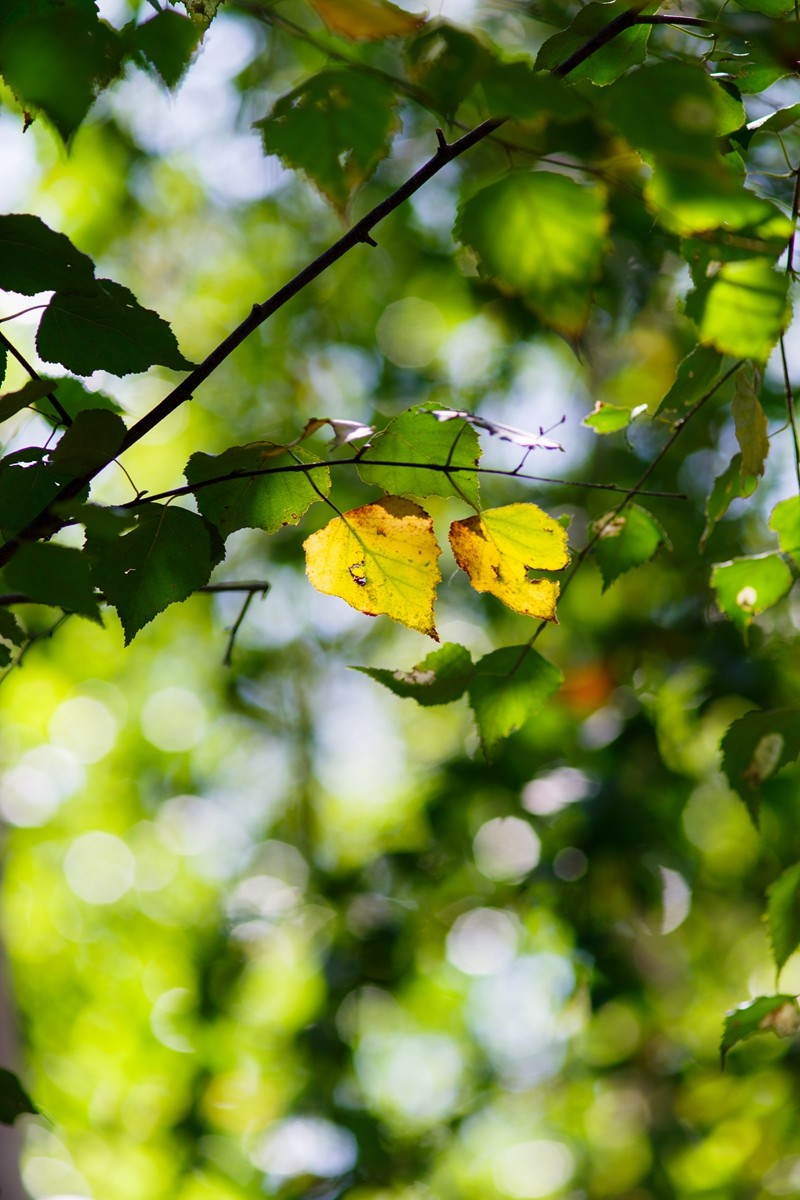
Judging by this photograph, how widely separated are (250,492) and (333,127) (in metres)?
0.17

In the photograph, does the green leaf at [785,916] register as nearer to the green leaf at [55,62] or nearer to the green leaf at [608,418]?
the green leaf at [608,418]

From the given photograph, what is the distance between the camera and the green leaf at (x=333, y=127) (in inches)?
13.0

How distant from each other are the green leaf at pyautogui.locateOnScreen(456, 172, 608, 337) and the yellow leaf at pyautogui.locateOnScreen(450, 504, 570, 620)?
5.0 inches

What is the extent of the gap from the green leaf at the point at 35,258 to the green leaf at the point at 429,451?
0.15 meters

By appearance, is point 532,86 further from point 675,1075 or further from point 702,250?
point 675,1075

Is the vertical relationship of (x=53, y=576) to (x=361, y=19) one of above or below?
below

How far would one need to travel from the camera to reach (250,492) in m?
0.45

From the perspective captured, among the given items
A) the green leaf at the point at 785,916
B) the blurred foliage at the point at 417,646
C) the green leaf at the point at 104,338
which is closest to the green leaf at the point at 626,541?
the blurred foliage at the point at 417,646

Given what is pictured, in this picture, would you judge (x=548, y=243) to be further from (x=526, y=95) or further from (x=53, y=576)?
(x=53, y=576)

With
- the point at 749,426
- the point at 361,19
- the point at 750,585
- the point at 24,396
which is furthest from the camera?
the point at 750,585

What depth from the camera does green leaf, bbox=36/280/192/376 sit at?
1.34ft

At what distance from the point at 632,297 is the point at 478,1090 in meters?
2.01

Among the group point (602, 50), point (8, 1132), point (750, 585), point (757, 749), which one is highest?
point (602, 50)

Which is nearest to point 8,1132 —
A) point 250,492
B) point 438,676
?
point 438,676
